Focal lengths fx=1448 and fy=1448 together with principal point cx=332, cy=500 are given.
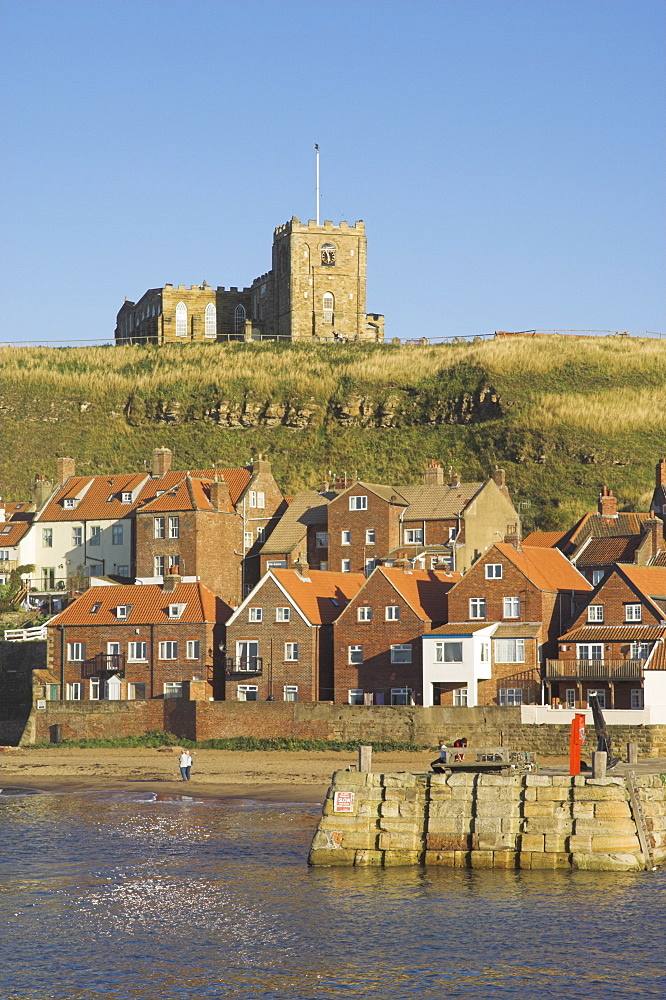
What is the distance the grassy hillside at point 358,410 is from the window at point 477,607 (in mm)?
35133

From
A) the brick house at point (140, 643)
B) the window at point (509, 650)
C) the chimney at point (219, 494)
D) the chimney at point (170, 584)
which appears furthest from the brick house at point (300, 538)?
the window at point (509, 650)

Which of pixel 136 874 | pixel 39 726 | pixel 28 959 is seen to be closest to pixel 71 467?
pixel 39 726

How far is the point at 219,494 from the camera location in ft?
263


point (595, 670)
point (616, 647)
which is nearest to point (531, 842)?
point (595, 670)

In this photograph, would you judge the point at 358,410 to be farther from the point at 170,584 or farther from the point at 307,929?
the point at 307,929

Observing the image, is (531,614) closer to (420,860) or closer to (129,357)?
(420,860)

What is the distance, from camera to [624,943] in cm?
3231

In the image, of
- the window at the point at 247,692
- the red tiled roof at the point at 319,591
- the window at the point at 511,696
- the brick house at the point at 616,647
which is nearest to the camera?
the brick house at the point at 616,647

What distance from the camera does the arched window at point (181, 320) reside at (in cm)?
13025

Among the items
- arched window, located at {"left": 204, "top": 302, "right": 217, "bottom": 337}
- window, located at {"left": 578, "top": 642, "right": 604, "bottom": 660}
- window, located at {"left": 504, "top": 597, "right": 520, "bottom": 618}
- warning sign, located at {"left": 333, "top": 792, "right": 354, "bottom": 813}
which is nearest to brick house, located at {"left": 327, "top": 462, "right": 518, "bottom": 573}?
window, located at {"left": 504, "top": 597, "right": 520, "bottom": 618}

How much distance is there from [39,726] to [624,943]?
4264 centimetres

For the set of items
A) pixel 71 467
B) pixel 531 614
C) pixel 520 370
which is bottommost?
pixel 531 614

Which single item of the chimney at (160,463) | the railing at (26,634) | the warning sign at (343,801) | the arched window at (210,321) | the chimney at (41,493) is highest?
the arched window at (210,321)

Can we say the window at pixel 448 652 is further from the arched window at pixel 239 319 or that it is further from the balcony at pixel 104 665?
the arched window at pixel 239 319
